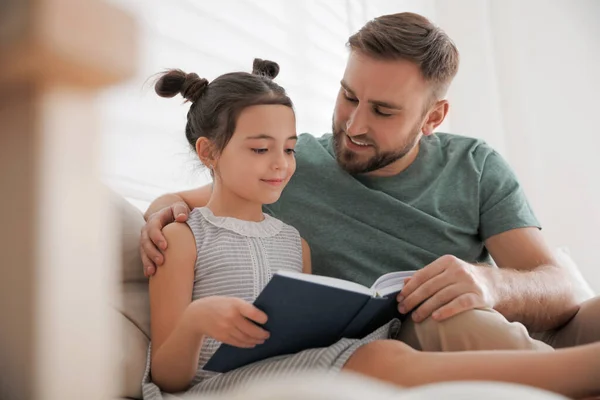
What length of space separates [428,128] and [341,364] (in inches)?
39.6

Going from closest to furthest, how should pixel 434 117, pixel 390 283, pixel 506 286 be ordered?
pixel 390 283
pixel 506 286
pixel 434 117

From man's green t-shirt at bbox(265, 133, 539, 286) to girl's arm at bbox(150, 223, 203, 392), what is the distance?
16.2 inches

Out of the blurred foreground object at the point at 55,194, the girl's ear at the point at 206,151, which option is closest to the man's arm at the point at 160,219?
the girl's ear at the point at 206,151

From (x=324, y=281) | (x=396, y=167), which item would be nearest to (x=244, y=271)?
(x=324, y=281)

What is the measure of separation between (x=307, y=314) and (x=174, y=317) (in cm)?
32

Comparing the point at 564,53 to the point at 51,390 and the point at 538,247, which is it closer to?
the point at 538,247

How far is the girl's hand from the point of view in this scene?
0.90 meters

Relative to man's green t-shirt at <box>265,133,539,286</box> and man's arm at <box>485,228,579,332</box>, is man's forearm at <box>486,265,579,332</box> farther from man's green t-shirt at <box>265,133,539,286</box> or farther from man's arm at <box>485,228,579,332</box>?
man's green t-shirt at <box>265,133,539,286</box>

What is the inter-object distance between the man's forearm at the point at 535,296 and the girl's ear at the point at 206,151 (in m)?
0.64

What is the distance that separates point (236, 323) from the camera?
914 millimetres

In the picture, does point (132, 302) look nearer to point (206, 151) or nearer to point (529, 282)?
point (206, 151)

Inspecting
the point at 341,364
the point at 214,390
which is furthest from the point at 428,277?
the point at 214,390

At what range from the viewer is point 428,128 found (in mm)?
1803

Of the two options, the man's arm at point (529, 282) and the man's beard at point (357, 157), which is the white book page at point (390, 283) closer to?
the man's arm at point (529, 282)
